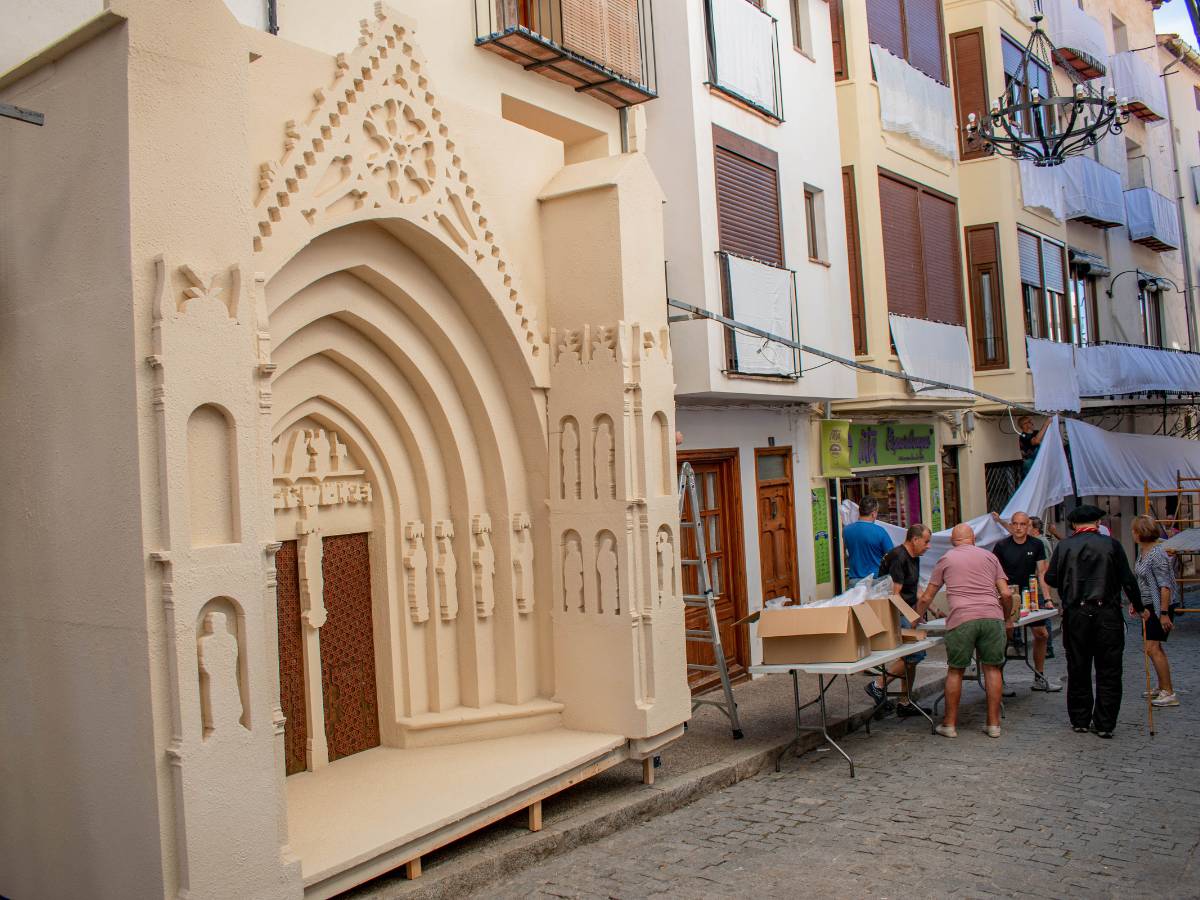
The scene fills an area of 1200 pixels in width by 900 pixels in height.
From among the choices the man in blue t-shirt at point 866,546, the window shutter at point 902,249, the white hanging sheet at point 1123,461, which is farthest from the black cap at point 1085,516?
the white hanging sheet at point 1123,461

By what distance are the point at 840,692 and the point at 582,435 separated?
16.2ft

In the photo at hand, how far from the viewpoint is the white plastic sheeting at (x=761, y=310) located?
11.9 metres

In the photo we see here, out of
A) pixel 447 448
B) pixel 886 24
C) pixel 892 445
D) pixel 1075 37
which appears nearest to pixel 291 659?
pixel 447 448

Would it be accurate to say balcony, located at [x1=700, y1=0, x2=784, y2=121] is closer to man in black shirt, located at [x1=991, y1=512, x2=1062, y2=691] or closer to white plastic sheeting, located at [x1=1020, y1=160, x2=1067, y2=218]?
man in black shirt, located at [x1=991, y1=512, x2=1062, y2=691]

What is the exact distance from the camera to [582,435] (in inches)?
328

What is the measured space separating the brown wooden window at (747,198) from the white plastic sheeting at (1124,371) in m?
9.63

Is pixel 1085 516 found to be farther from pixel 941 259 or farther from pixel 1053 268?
pixel 1053 268

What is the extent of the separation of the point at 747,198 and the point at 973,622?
5.29 meters

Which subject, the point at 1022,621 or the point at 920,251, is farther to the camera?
the point at 920,251

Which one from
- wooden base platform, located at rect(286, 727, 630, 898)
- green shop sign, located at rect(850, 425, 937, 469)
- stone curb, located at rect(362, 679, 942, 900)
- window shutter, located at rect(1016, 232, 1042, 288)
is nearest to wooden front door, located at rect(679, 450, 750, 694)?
stone curb, located at rect(362, 679, 942, 900)

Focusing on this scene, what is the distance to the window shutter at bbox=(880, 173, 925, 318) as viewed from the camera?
1575cm

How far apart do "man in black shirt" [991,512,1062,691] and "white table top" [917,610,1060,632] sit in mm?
287

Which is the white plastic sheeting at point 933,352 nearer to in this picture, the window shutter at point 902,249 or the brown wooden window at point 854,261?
the window shutter at point 902,249

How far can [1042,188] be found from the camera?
19.8m
